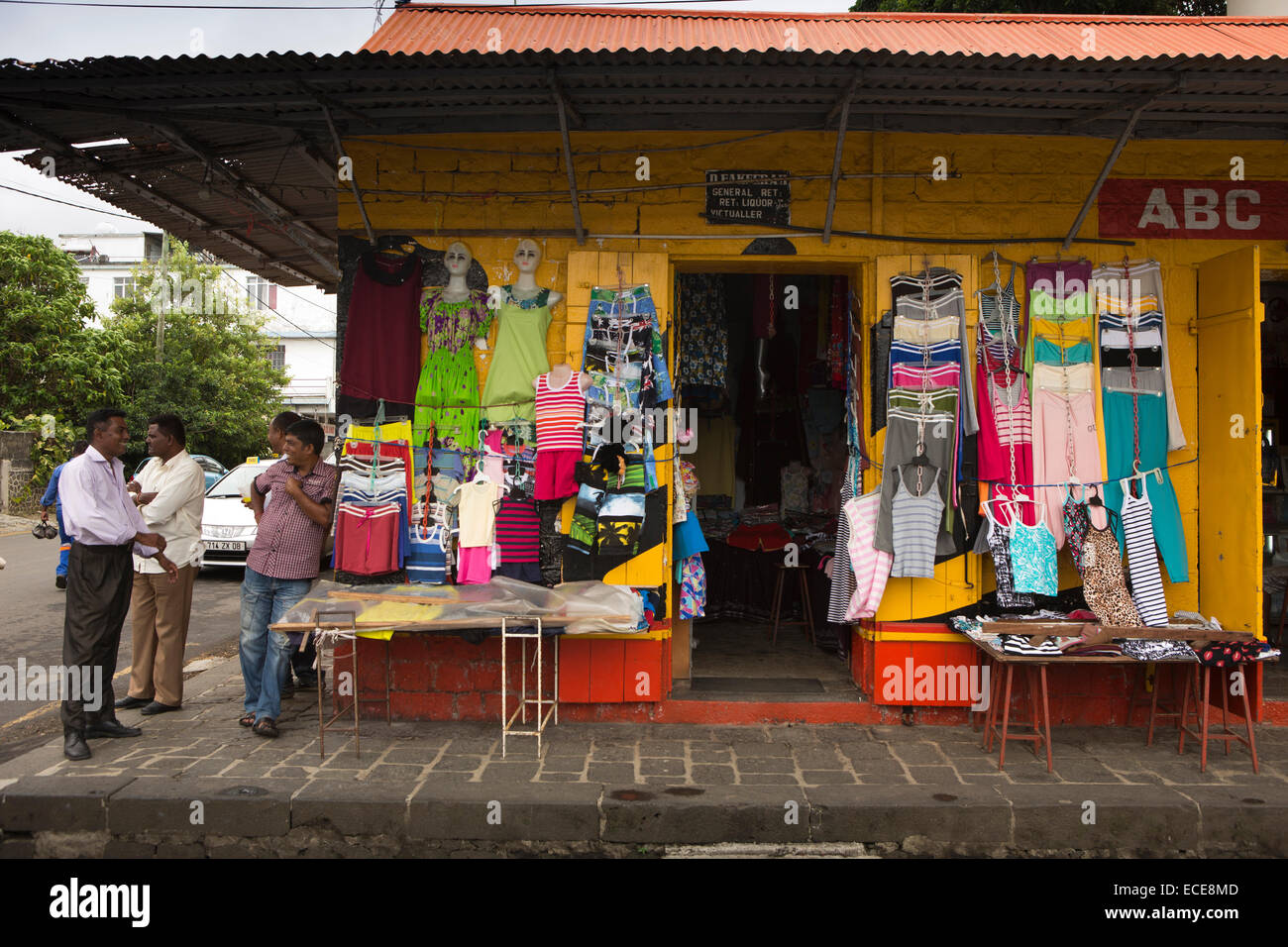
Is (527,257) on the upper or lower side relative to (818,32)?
lower

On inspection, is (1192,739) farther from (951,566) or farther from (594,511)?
(594,511)

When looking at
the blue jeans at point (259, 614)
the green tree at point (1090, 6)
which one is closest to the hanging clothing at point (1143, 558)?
the blue jeans at point (259, 614)

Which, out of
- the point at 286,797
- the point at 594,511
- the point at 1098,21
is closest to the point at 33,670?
the point at 286,797

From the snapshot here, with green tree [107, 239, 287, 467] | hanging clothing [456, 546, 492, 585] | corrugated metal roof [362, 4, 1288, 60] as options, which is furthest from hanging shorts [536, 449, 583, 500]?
green tree [107, 239, 287, 467]

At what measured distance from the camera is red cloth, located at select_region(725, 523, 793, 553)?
822cm

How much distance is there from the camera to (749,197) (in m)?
6.08

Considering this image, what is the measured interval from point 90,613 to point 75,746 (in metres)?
0.79

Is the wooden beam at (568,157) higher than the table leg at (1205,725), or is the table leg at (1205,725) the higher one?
the wooden beam at (568,157)

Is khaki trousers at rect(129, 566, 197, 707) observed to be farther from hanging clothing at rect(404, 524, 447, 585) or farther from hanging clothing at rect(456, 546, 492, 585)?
hanging clothing at rect(456, 546, 492, 585)

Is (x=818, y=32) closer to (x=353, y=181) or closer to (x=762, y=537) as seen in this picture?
(x=353, y=181)

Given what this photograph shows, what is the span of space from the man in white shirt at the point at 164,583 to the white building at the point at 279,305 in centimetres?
3681

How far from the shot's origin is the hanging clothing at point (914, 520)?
19.0 ft

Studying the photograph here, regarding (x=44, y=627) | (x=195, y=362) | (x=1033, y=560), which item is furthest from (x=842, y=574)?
(x=195, y=362)

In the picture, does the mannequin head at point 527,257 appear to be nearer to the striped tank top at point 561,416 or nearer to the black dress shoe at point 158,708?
the striped tank top at point 561,416
